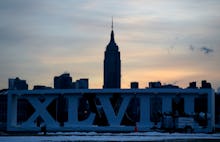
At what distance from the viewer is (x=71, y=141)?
44562 millimetres

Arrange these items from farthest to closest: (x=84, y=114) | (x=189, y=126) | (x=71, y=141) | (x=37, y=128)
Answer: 1. (x=84, y=114)
2. (x=37, y=128)
3. (x=189, y=126)
4. (x=71, y=141)

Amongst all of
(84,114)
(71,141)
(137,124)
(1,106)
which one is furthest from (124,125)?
(1,106)

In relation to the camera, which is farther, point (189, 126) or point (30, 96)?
point (30, 96)

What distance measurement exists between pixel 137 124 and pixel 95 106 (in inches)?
207

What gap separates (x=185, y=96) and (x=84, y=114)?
801 inches

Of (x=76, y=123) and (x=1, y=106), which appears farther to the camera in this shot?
(x=1, y=106)

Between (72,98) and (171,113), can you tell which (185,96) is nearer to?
(171,113)

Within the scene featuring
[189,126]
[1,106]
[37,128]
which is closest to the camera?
[189,126]

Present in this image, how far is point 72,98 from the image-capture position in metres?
75.4

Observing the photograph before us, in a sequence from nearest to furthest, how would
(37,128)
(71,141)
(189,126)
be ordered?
(71,141)
(189,126)
(37,128)

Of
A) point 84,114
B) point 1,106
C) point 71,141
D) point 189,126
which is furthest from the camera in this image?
point 1,106

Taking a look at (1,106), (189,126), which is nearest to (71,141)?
(189,126)

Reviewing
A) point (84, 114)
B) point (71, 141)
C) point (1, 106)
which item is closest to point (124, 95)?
point (84, 114)

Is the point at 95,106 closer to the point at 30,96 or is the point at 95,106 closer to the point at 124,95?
the point at 124,95
